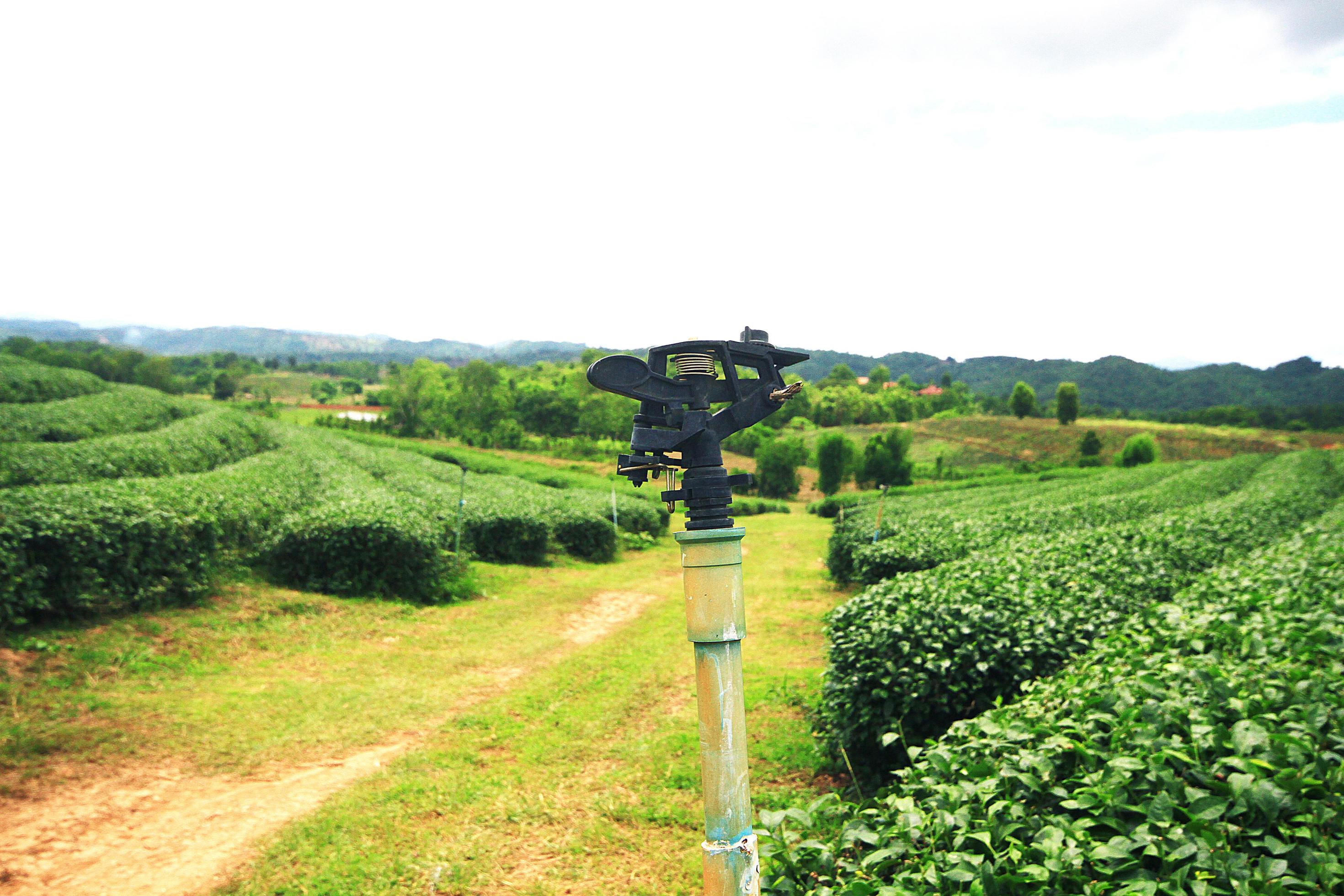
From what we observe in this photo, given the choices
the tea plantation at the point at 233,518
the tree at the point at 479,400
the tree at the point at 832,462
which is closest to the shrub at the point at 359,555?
the tea plantation at the point at 233,518

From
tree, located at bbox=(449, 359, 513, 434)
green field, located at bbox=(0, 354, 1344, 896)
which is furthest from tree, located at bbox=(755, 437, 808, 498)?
green field, located at bbox=(0, 354, 1344, 896)

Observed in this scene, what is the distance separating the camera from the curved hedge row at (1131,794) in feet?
7.11

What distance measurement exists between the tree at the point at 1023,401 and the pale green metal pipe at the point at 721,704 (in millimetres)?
88205

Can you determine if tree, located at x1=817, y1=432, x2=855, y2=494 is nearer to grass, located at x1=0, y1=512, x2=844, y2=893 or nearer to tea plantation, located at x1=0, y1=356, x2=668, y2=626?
tea plantation, located at x1=0, y1=356, x2=668, y2=626

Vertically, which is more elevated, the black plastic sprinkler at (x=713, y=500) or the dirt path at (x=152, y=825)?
the black plastic sprinkler at (x=713, y=500)

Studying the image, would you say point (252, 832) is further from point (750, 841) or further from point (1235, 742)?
point (1235, 742)

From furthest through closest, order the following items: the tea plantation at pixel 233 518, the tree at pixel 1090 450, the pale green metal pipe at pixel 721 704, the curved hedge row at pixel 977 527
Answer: the tree at pixel 1090 450
the curved hedge row at pixel 977 527
the tea plantation at pixel 233 518
the pale green metal pipe at pixel 721 704

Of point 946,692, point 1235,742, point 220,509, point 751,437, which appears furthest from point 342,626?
point 751,437

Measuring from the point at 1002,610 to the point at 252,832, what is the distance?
241 inches

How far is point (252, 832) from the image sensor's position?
5.25 m

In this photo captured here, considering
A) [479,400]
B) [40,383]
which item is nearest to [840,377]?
[479,400]

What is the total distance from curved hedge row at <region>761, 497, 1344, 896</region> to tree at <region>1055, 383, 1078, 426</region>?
263 ft

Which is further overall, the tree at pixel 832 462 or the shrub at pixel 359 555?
the tree at pixel 832 462

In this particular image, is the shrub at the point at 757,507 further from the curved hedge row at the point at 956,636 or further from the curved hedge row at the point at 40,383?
the curved hedge row at the point at 40,383
